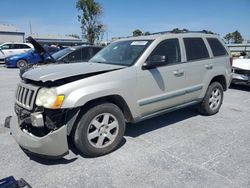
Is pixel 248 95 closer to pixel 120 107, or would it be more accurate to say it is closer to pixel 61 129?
pixel 120 107

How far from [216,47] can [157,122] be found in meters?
2.23

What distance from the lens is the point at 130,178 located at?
299 cm

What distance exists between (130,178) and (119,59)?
2171 mm

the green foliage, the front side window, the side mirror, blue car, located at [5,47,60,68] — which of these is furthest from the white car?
the green foliage

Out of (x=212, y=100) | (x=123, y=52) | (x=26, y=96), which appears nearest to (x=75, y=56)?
(x=123, y=52)

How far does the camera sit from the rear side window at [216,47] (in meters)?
5.34

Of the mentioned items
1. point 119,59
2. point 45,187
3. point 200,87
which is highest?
point 119,59

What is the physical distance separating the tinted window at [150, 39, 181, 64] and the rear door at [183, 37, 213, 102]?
0.24 m

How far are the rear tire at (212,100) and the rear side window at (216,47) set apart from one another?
700 mm

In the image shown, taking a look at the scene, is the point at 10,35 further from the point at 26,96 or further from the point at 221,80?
the point at 26,96

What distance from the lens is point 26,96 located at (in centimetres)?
340

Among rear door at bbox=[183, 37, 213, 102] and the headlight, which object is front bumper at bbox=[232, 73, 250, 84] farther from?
the headlight

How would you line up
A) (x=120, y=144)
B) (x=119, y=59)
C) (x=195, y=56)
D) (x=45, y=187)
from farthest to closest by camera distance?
(x=195, y=56) → (x=119, y=59) → (x=120, y=144) → (x=45, y=187)

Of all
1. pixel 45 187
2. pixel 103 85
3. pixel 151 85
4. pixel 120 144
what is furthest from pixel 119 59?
pixel 45 187
